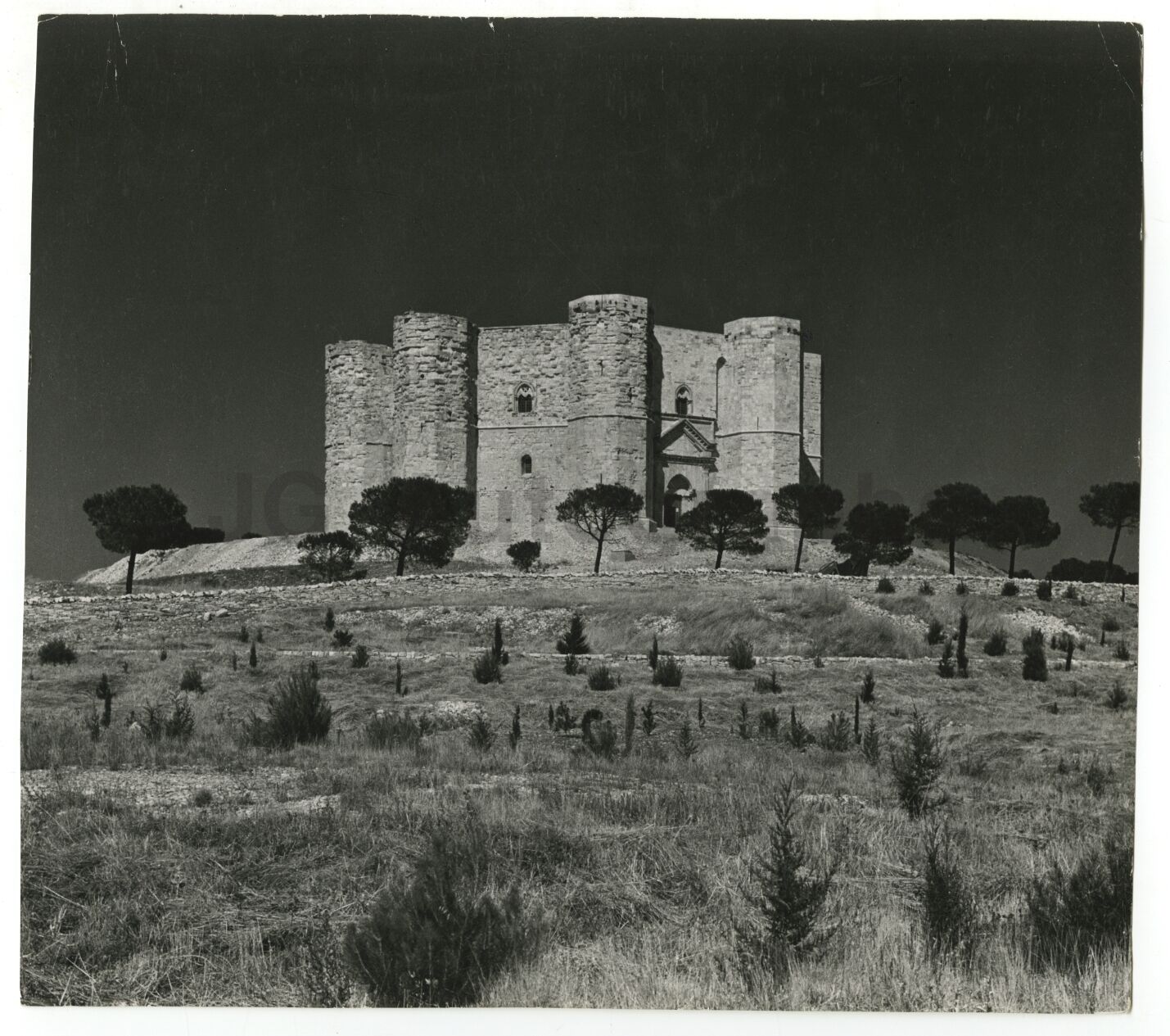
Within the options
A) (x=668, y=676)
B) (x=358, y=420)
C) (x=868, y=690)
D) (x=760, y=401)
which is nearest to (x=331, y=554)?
(x=358, y=420)

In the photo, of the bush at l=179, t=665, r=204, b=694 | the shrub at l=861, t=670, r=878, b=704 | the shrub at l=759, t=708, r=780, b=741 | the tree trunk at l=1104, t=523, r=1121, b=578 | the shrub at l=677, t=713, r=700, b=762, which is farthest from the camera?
the shrub at l=861, t=670, r=878, b=704

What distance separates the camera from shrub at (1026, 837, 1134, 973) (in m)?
6.07

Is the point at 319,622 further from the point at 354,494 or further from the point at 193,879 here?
the point at 354,494

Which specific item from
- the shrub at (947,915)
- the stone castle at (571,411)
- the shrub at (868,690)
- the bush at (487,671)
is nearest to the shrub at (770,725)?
the shrub at (868,690)

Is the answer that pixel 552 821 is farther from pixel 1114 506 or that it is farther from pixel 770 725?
pixel 1114 506

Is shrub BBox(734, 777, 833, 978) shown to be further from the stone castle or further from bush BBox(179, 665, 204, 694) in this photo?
the stone castle

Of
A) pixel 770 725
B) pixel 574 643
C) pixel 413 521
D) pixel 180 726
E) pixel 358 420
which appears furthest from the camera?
pixel 358 420

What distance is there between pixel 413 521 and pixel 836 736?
17.4 m

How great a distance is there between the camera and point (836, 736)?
955 centimetres

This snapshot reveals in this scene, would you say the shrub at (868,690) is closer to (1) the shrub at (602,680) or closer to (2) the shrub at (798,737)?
(2) the shrub at (798,737)

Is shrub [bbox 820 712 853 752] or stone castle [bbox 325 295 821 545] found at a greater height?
stone castle [bbox 325 295 821 545]

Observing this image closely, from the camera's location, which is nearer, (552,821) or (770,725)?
(552,821)

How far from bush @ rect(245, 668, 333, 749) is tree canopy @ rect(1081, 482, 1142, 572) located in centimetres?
609

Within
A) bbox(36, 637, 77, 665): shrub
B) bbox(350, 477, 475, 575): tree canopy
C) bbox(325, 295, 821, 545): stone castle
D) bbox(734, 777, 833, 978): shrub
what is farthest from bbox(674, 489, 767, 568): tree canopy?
bbox(734, 777, 833, 978): shrub
